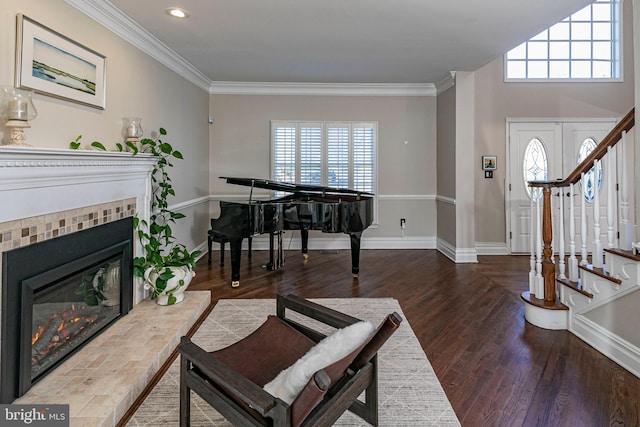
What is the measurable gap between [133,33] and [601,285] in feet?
14.5

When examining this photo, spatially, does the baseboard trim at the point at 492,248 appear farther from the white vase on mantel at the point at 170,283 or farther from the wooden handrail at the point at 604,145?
the white vase on mantel at the point at 170,283

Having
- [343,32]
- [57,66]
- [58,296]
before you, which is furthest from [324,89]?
[58,296]

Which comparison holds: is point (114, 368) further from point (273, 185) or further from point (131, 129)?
A: point (273, 185)

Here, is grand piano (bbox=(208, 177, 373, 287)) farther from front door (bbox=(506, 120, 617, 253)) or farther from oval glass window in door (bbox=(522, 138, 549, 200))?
oval glass window in door (bbox=(522, 138, 549, 200))

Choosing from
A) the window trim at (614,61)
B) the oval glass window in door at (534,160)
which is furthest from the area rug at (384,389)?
the window trim at (614,61)

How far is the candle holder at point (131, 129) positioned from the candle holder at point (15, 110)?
1.16 metres

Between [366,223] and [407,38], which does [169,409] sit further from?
[407,38]

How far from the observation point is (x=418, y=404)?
193 cm

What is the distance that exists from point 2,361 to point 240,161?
4.40 metres

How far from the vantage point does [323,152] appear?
576 centimetres

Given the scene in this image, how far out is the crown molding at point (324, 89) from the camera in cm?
558

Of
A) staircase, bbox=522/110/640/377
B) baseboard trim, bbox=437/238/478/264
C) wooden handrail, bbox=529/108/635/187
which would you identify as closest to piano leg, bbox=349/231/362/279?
baseboard trim, bbox=437/238/478/264

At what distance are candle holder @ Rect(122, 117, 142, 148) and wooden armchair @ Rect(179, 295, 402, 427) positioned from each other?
7.11ft

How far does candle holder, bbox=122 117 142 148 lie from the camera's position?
306 cm
